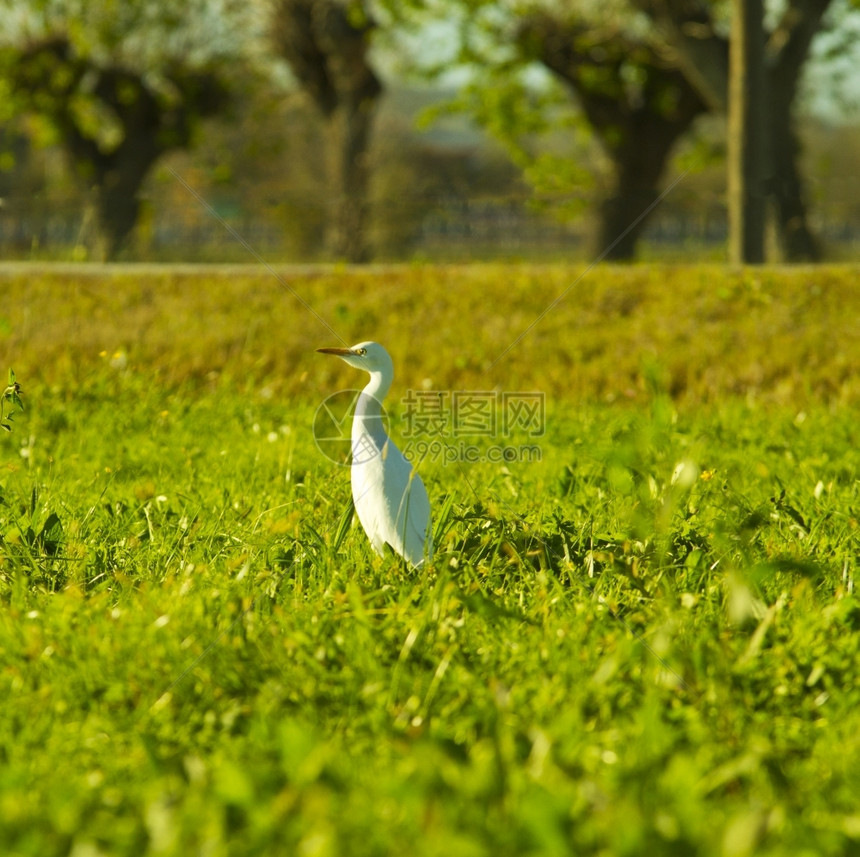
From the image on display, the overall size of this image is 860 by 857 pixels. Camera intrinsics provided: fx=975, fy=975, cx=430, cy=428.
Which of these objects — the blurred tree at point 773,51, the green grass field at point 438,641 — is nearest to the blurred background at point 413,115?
the blurred tree at point 773,51

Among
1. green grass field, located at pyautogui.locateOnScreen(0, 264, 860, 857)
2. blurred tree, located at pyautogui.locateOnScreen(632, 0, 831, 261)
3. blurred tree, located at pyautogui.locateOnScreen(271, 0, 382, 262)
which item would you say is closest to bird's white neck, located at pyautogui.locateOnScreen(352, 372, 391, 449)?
green grass field, located at pyautogui.locateOnScreen(0, 264, 860, 857)

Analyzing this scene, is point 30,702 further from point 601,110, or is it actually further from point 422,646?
point 601,110

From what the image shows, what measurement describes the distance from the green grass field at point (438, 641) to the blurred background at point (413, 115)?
7.63m

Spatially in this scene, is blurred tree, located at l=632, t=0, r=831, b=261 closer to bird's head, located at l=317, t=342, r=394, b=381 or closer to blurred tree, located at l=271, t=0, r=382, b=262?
blurred tree, located at l=271, t=0, r=382, b=262

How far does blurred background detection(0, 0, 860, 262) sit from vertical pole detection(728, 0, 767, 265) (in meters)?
0.18

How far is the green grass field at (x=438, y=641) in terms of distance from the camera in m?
1.97

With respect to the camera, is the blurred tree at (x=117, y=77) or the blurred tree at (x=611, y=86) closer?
the blurred tree at (x=611, y=86)

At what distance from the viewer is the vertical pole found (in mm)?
10906

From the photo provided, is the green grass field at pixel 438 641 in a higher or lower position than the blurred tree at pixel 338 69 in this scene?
lower

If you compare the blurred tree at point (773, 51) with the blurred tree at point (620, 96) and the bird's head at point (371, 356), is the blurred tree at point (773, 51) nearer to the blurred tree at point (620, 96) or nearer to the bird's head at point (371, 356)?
the blurred tree at point (620, 96)

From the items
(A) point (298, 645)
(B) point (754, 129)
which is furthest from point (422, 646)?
(B) point (754, 129)

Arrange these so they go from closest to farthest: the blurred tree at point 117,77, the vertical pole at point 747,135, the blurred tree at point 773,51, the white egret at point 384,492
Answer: the white egret at point 384,492 < the vertical pole at point 747,135 < the blurred tree at point 773,51 < the blurred tree at point 117,77

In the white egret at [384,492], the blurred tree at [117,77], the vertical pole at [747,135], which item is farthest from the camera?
the blurred tree at [117,77]

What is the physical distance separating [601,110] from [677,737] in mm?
17688
